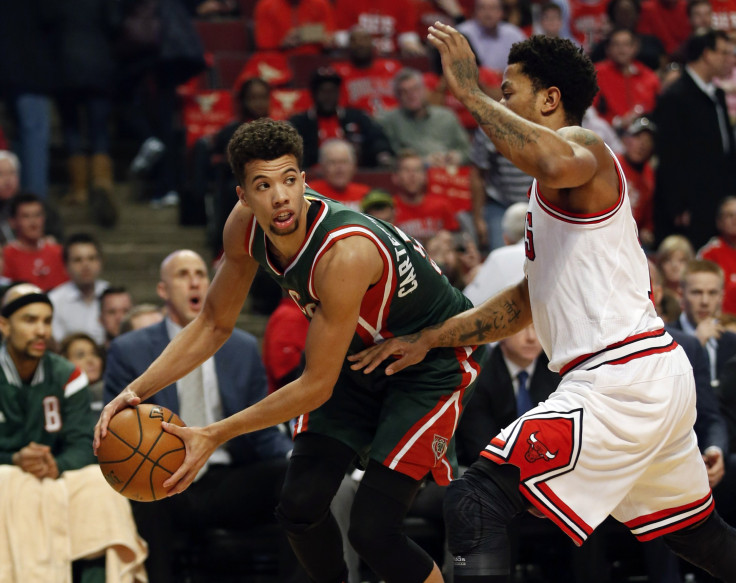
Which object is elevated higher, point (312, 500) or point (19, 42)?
point (19, 42)

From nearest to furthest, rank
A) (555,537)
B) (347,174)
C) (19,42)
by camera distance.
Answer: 1. (555,537)
2. (347,174)
3. (19,42)

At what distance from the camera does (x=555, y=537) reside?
6422 millimetres

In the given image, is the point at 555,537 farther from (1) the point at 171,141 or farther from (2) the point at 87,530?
(1) the point at 171,141

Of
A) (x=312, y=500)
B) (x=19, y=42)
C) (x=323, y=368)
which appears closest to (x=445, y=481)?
(x=312, y=500)

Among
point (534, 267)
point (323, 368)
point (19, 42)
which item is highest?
point (19, 42)

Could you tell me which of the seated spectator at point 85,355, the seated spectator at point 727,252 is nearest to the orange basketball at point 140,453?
the seated spectator at point 85,355

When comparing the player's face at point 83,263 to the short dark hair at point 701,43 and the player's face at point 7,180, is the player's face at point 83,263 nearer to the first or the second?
the player's face at point 7,180

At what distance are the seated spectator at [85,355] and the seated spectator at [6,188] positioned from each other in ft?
6.05

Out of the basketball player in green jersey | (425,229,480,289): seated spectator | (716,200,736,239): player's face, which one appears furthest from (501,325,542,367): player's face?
(716,200,736,239): player's face

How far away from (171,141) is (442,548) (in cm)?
554

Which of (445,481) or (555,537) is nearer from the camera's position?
(445,481)

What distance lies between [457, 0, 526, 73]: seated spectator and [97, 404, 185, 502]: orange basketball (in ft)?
26.3

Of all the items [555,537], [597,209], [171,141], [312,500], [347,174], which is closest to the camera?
[597,209]

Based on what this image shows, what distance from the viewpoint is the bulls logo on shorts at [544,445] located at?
391 cm
